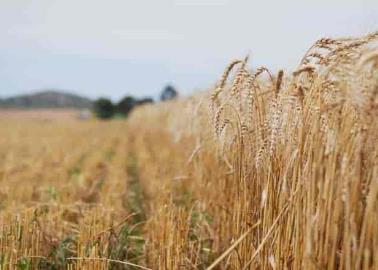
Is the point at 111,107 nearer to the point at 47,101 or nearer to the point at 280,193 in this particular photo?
the point at 47,101

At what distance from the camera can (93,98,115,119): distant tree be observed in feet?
168

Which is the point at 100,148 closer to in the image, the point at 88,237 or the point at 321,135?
the point at 88,237

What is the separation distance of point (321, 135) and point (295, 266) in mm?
535

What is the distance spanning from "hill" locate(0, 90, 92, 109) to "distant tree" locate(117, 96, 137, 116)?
22174 mm

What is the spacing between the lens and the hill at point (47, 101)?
7769 cm

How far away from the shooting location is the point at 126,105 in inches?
2095

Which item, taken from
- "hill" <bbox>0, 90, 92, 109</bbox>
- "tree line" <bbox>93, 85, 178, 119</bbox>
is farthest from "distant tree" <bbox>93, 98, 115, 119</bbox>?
"hill" <bbox>0, 90, 92, 109</bbox>

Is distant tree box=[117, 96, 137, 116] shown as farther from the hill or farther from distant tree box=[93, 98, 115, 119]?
the hill

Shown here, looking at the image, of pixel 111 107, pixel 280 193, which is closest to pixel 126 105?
pixel 111 107

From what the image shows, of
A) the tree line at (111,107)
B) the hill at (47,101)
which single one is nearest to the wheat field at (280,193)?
the tree line at (111,107)

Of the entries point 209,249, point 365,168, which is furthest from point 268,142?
point 209,249

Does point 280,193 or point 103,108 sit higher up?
point 280,193

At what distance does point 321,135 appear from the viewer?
2.19 m

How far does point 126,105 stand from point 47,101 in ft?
110
